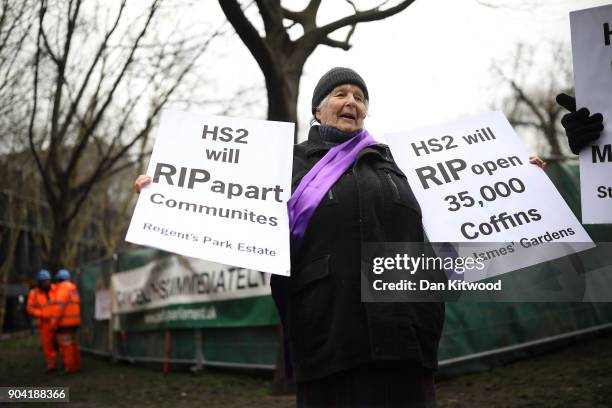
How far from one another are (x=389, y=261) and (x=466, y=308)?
16.2 feet

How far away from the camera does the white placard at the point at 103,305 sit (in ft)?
41.4

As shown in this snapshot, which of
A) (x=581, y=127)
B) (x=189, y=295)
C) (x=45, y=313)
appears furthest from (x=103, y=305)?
(x=581, y=127)

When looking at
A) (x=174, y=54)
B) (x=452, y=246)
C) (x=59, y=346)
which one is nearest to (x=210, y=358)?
(x=59, y=346)

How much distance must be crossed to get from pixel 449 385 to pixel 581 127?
478cm

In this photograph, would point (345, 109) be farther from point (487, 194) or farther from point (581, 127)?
point (581, 127)

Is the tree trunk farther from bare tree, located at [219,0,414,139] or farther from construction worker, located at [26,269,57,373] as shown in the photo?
construction worker, located at [26,269,57,373]

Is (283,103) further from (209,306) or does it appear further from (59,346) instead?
(59,346)

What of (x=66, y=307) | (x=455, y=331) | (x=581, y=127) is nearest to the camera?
(x=581, y=127)

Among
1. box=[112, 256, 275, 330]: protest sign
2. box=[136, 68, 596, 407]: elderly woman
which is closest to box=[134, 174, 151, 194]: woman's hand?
box=[136, 68, 596, 407]: elderly woman

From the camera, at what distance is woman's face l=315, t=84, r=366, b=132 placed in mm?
2775

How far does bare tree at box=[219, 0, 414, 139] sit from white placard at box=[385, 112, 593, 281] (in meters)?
4.70

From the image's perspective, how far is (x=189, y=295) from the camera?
31.8 feet

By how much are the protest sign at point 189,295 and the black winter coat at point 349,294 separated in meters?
5.66

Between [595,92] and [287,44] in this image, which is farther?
[287,44]
